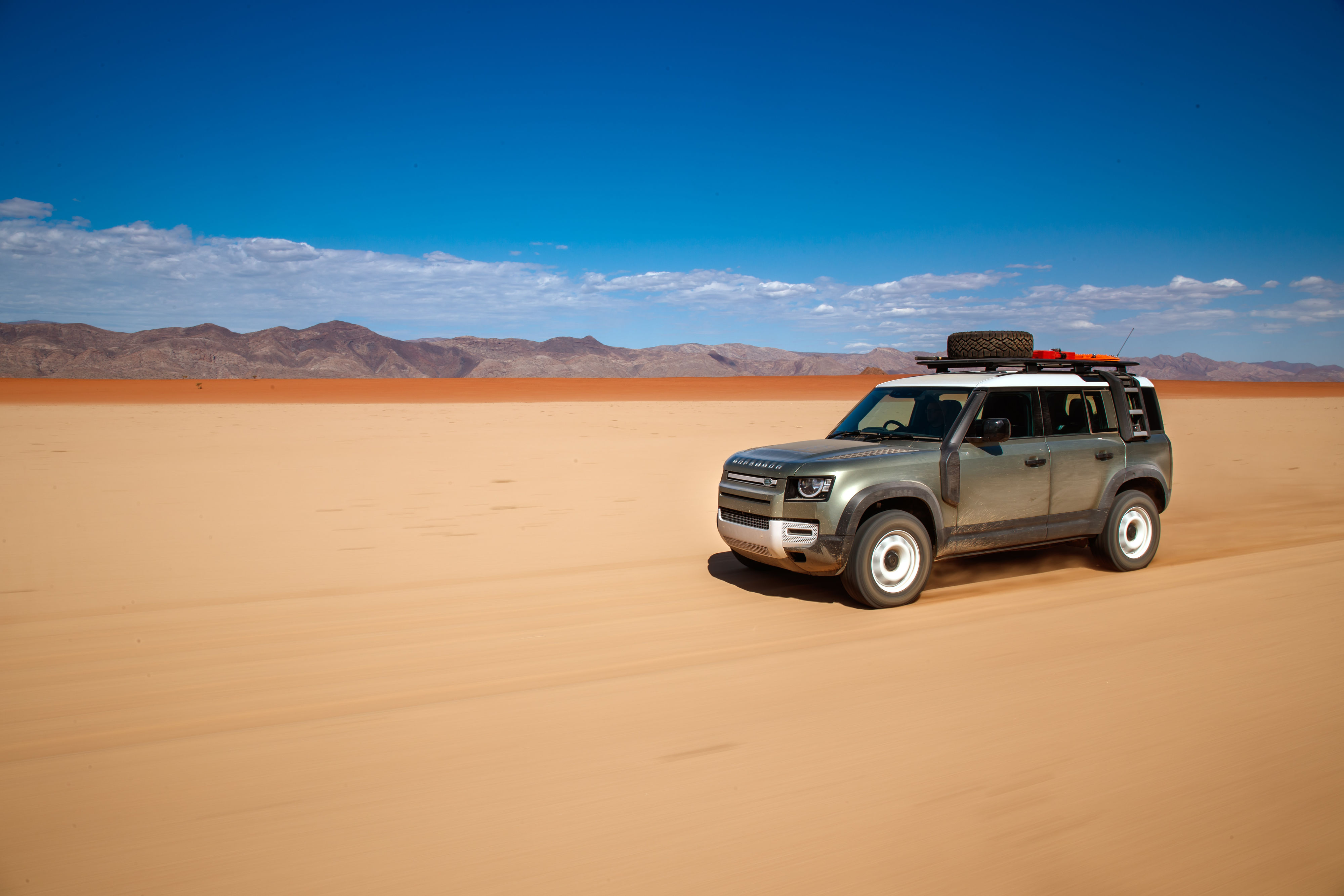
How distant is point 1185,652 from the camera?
5.32 metres

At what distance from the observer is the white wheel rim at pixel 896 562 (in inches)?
257

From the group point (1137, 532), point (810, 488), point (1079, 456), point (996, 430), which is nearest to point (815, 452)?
point (810, 488)

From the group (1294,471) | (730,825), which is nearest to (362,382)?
(1294,471)

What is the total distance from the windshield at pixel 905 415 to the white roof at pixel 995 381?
68mm

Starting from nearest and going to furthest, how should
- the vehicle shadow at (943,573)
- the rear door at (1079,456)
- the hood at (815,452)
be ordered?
the hood at (815,452)
the vehicle shadow at (943,573)
the rear door at (1079,456)

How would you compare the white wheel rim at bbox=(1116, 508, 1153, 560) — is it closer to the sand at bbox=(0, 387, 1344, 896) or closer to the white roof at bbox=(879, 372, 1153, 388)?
the sand at bbox=(0, 387, 1344, 896)

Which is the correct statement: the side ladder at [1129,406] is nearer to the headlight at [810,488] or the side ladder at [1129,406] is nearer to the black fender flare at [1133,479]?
the black fender flare at [1133,479]

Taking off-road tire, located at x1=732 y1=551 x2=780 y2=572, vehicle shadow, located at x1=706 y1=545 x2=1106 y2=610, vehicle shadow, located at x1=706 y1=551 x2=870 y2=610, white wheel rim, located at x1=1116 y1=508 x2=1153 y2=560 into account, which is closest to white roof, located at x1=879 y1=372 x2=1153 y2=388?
white wheel rim, located at x1=1116 y1=508 x2=1153 y2=560

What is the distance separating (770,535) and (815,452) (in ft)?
2.79

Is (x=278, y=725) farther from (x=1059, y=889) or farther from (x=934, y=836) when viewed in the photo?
(x=1059, y=889)

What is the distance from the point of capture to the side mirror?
6.69 metres

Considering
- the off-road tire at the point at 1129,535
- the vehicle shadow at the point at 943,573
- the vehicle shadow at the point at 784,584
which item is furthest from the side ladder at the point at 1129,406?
the vehicle shadow at the point at 784,584

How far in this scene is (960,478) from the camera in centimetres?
680

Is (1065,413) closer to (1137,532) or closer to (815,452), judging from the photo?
(1137,532)
